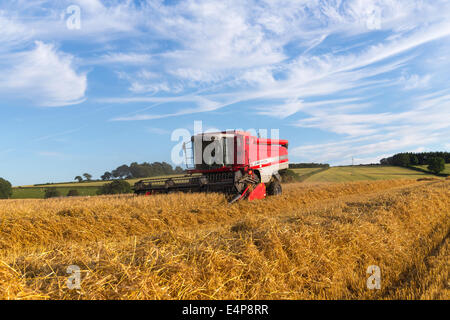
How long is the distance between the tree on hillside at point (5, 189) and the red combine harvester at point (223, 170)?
25.5 m

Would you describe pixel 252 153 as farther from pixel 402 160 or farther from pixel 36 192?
pixel 402 160

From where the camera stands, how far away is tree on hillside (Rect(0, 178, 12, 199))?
30344 mm

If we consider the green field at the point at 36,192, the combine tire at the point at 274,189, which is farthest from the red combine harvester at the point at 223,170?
the green field at the point at 36,192

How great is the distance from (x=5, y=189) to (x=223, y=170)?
29300 mm

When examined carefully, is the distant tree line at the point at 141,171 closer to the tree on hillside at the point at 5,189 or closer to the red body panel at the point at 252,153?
the tree on hillside at the point at 5,189

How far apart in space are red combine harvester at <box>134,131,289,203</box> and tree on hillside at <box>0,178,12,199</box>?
25455mm

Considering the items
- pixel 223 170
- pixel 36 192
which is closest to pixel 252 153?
pixel 223 170

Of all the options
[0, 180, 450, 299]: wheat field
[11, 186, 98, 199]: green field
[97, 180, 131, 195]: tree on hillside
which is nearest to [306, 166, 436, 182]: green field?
[97, 180, 131, 195]: tree on hillside

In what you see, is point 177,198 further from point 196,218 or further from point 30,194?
point 30,194

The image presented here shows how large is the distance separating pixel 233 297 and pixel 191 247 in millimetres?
903

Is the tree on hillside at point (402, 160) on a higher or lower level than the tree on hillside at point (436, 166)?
higher

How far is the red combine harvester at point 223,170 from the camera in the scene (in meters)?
11.7

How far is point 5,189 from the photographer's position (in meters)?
30.9
